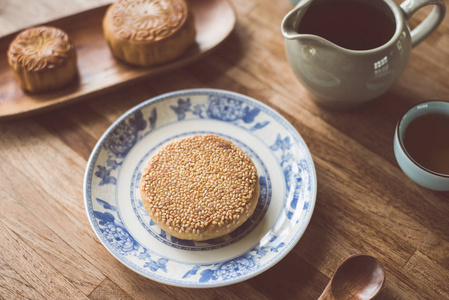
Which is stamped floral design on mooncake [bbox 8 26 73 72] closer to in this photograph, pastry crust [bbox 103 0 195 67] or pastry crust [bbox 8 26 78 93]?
pastry crust [bbox 8 26 78 93]

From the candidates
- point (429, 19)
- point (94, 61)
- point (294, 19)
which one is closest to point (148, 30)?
point (94, 61)

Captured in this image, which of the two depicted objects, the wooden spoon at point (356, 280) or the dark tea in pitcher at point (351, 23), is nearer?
the wooden spoon at point (356, 280)

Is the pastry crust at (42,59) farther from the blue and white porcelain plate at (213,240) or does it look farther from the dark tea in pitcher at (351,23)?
the dark tea in pitcher at (351,23)

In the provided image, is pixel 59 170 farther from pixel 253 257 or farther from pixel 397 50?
pixel 397 50

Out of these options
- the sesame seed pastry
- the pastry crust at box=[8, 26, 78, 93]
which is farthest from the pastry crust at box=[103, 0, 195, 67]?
the sesame seed pastry

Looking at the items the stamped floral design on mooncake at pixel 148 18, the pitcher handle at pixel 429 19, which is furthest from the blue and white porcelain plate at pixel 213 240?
the pitcher handle at pixel 429 19
